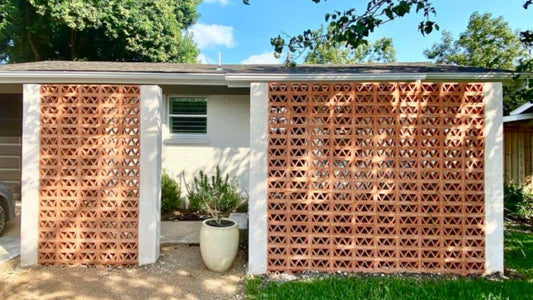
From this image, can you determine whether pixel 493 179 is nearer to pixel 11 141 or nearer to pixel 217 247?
pixel 217 247

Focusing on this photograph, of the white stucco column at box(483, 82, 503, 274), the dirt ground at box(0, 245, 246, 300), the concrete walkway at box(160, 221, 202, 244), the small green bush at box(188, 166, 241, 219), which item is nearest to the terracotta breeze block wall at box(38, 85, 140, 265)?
the dirt ground at box(0, 245, 246, 300)

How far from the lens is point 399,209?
3826 millimetres

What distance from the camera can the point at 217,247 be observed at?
3834mm

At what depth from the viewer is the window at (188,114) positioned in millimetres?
7441

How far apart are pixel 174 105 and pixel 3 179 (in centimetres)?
494

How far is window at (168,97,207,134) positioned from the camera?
744 centimetres

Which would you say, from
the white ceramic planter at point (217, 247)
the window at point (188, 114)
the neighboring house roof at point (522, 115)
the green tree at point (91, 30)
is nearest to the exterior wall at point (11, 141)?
the window at point (188, 114)

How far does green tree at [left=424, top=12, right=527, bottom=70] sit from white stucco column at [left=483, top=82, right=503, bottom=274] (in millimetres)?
13586

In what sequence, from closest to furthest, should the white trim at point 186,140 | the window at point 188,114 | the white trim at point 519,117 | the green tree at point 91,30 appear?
the white trim at point 519,117 → the white trim at point 186,140 → the window at point 188,114 → the green tree at point 91,30

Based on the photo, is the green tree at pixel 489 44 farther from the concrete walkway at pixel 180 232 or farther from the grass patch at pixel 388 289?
the concrete walkway at pixel 180 232

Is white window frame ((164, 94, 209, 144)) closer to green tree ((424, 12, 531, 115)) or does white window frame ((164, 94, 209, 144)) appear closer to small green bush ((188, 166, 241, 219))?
small green bush ((188, 166, 241, 219))

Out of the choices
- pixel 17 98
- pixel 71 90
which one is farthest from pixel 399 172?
pixel 17 98

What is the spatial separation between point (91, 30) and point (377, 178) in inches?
643

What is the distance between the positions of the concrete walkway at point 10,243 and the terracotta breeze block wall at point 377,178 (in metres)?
3.85
